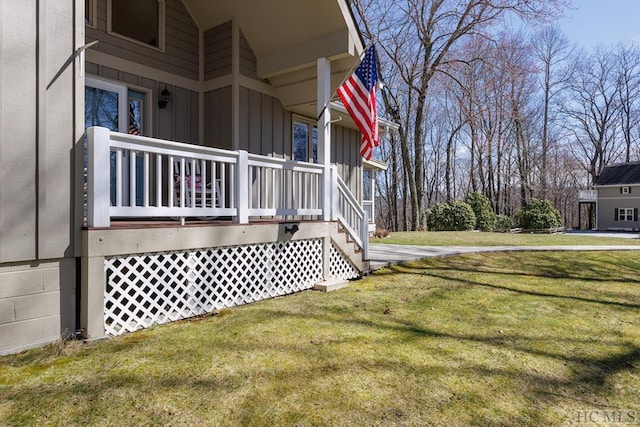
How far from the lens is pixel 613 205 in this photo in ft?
99.4

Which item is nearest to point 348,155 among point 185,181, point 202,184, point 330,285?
point 330,285

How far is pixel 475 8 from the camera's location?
17703mm

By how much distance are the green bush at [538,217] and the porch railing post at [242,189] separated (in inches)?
867

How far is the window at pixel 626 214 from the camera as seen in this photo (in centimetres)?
2917

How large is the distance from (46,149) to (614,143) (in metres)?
42.5

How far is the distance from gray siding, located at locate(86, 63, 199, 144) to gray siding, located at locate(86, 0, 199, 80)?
0.92 ft

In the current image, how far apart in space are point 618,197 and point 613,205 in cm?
74

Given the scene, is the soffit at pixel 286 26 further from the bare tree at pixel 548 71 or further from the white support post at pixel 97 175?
the bare tree at pixel 548 71

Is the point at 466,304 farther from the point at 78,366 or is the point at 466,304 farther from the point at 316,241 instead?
the point at 78,366

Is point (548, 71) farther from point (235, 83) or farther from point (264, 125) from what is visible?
point (235, 83)

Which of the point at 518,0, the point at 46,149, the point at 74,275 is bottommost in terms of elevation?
the point at 74,275

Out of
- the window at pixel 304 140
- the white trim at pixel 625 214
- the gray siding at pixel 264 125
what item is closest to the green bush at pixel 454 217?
the window at pixel 304 140

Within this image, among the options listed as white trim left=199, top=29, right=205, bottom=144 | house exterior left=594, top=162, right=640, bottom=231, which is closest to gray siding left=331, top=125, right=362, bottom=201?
white trim left=199, top=29, right=205, bottom=144

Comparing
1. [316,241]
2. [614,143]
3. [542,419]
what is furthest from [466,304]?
[614,143]
